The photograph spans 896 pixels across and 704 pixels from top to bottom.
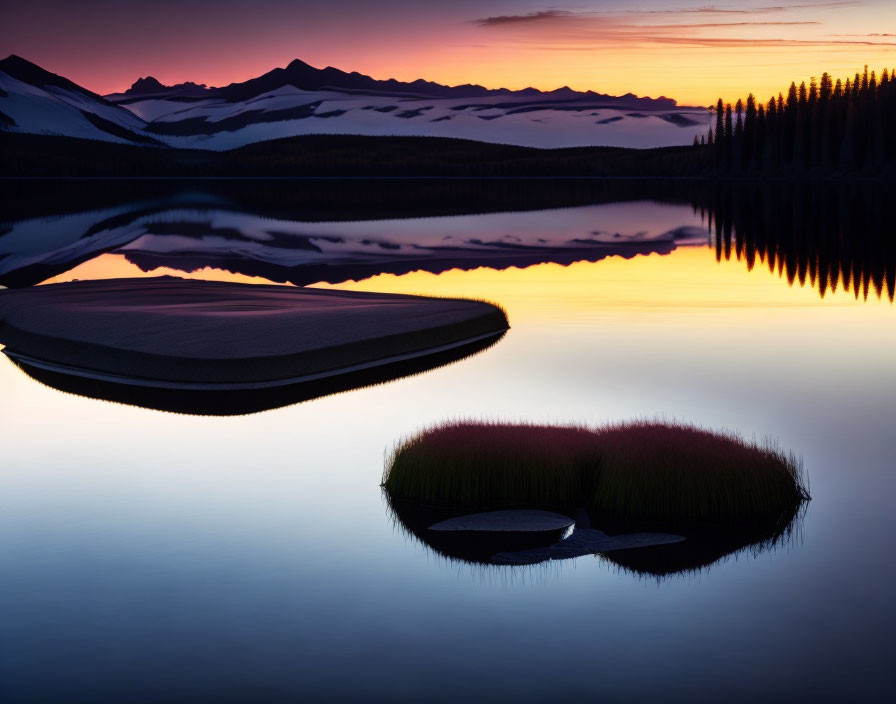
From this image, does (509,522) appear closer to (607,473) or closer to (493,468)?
(493,468)

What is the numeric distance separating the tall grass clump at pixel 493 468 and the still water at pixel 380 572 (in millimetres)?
655

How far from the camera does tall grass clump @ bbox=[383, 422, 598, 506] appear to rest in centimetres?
1376

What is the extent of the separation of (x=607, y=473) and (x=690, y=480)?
971 mm

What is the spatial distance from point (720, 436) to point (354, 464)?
17.0ft

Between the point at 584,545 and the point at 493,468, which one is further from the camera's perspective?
the point at 493,468

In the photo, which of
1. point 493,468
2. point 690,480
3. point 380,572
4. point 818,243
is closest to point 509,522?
point 493,468

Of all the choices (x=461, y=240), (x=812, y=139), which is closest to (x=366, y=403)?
(x=461, y=240)

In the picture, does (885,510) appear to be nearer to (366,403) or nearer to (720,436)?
(720,436)

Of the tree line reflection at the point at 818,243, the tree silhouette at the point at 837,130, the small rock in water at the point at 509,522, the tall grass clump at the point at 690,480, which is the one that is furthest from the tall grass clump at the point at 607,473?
the tree silhouette at the point at 837,130

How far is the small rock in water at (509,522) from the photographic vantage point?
12641 millimetres

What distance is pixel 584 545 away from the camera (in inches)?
477

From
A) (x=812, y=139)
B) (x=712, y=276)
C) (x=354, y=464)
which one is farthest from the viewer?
(x=812, y=139)

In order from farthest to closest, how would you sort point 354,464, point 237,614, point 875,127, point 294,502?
point 875,127 → point 354,464 → point 294,502 → point 237,614

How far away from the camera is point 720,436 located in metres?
14.8
